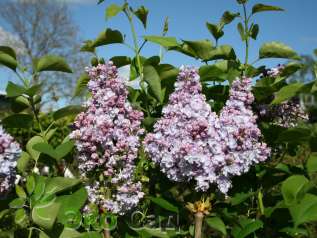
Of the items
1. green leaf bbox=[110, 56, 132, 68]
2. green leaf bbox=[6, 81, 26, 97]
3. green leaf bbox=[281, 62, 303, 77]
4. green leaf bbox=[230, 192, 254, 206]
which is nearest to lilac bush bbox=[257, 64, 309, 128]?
green leaf bbox=[281, 62, 303, 77]

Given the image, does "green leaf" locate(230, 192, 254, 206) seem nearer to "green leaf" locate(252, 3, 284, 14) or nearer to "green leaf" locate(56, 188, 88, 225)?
"green leaf" locate(56, 188, 88, 225)

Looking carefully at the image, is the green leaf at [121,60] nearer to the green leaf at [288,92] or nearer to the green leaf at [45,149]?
the green leaf at [45,149]

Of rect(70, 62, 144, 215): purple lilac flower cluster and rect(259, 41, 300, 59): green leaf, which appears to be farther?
rect(259, 41, 300, 59): green leaf

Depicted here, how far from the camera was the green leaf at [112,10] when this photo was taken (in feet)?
7.56

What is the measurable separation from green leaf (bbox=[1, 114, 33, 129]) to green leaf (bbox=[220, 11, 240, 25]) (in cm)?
95

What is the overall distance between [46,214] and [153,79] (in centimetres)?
68

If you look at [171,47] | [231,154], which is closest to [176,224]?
[231,154]

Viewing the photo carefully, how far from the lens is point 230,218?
6.60ft

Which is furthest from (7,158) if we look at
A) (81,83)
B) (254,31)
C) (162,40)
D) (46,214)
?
(254,31)

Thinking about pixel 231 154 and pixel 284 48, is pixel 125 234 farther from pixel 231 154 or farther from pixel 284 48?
pixel 284 48

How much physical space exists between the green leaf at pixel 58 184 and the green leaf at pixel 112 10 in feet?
2.52

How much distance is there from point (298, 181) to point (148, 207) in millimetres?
708

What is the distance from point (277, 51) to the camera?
2.31 metres

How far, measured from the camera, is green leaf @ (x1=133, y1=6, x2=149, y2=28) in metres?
2.35
